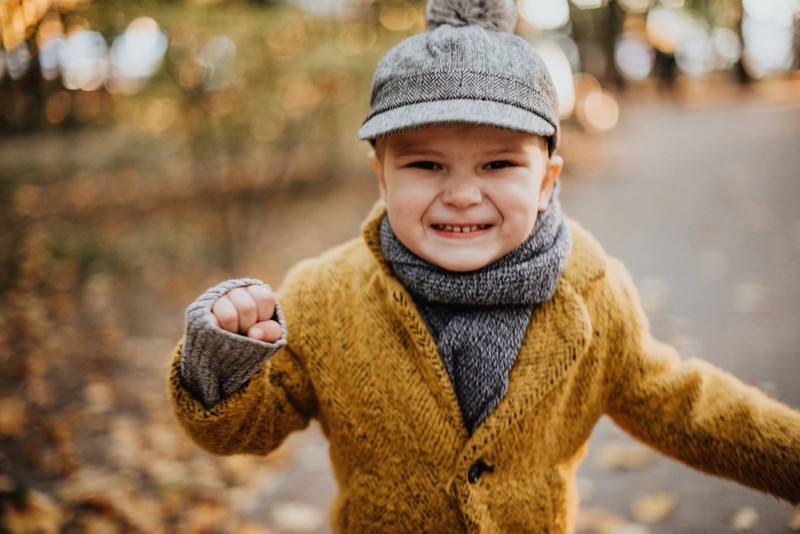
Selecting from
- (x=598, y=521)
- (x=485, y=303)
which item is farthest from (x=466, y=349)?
(x=598, y=521)

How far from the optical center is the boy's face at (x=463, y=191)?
148 cm

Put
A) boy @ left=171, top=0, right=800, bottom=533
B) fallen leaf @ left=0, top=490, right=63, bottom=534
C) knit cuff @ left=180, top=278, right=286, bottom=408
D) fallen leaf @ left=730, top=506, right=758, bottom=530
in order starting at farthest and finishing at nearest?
fallen leaf @ left=0, top=490, right=63, bottom=534 < fallen leaf @ left=730, top=506, right=758, bottom=530 < boy @ left=171, top=0, right=800, bottom=533 < knit cuff @ left=180, top=278, right=286, bottom=408

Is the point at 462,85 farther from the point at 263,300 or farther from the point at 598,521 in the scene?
the point at 598,521

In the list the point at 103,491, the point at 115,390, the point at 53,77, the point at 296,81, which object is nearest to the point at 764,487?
the point at 103,491

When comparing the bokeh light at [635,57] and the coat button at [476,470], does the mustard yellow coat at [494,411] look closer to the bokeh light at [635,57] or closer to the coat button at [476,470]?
the coat button at [476,470]

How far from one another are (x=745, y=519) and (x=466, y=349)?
1953 millimetres

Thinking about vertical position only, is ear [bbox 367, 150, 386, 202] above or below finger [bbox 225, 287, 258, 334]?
above

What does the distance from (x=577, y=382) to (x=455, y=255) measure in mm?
484

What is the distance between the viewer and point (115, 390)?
4152 mm

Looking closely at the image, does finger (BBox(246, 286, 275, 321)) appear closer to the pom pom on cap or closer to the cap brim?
the cap brim

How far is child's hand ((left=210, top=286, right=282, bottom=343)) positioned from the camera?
54.0 inches

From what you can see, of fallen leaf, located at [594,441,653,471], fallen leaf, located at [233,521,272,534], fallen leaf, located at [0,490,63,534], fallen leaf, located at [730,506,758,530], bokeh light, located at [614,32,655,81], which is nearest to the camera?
fallen leaf, located at [730,506,758,530]

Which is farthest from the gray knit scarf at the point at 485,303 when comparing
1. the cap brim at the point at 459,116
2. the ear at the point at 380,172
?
the cap brim at the point at 459,116

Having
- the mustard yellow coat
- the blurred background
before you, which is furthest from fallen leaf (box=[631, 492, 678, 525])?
the mustard yellow coat
